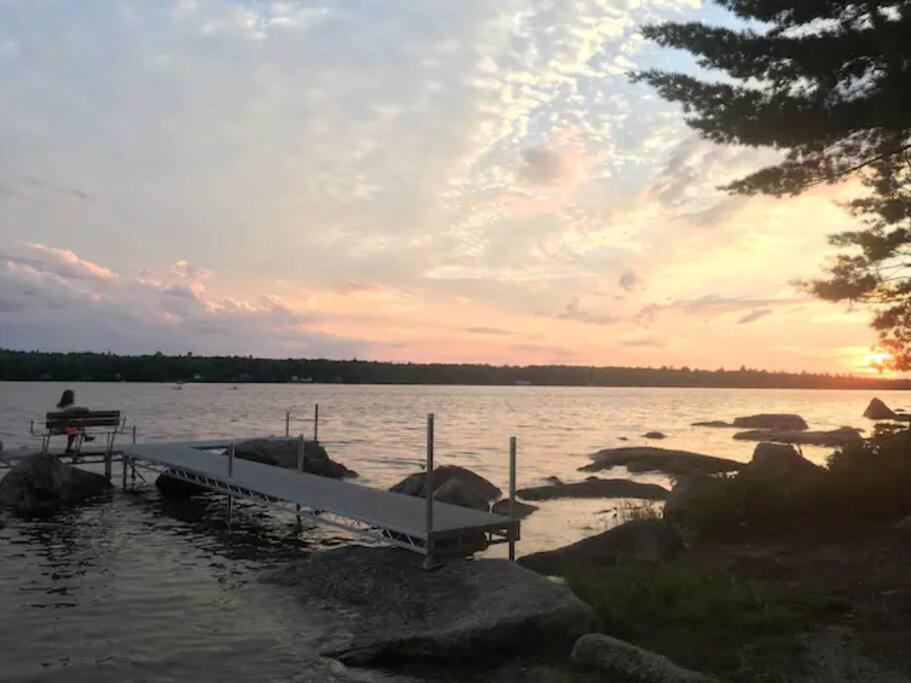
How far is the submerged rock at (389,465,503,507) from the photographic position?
19078mm

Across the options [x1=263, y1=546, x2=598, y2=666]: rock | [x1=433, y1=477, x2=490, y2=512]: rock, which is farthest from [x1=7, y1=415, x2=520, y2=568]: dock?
[x1=433, y1=477, x2=490, y2=512]: rock

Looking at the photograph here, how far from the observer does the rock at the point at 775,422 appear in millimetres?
57312

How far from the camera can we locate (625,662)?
7117 millimetres

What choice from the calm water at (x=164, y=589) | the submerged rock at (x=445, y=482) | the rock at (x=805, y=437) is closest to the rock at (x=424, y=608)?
the calm water at (x=164, y=589)

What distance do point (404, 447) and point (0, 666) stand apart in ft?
107

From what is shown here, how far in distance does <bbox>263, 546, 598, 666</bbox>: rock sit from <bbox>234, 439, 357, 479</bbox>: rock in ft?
41.9

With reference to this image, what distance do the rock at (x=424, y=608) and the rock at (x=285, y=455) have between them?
1279 cm

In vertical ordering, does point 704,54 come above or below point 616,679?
above

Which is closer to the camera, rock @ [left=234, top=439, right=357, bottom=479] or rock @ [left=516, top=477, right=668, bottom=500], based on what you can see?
rock @ [left=516, top=477, right=668, bottom=500]

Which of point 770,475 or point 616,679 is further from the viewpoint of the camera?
point 770,475

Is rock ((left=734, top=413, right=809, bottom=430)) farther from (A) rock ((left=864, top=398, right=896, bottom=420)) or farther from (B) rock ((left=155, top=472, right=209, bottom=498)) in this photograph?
(B) rock ((left=155, top=472, right=209, bottom=498))

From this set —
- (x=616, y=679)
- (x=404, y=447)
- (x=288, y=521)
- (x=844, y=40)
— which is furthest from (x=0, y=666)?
(x=404, y=447)

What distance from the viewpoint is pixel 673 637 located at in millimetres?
8094

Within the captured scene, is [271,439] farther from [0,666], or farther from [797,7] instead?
[797,7]
